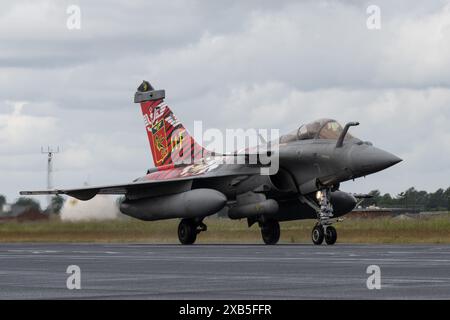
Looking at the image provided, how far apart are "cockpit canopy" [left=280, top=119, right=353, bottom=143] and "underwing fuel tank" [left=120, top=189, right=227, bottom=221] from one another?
2.85 metres

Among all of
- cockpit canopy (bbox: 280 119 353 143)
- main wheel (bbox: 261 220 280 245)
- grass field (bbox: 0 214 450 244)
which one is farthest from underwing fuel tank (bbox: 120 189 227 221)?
grass field (bbox: 0 214 450 244)

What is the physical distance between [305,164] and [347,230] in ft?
25.1

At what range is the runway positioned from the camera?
1228cm

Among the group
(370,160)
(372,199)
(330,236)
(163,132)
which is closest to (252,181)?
(330,236)

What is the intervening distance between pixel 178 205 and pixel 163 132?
18.1 feet

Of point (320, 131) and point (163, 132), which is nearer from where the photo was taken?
point (320, 131)

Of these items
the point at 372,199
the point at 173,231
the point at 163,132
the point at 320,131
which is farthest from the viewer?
the point at 372,199

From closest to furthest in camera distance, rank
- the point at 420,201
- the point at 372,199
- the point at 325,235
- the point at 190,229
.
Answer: the point at 325,235
the point at 190,229
the point at 372,199
the point at 420,201

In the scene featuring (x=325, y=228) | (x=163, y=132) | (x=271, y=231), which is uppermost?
(x=163, y=132)

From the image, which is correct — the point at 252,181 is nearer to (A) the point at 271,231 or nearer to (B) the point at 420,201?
(A) the point at 271,231

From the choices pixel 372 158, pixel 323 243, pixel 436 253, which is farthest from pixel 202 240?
pixel 436 253

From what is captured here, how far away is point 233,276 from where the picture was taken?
15.5m
